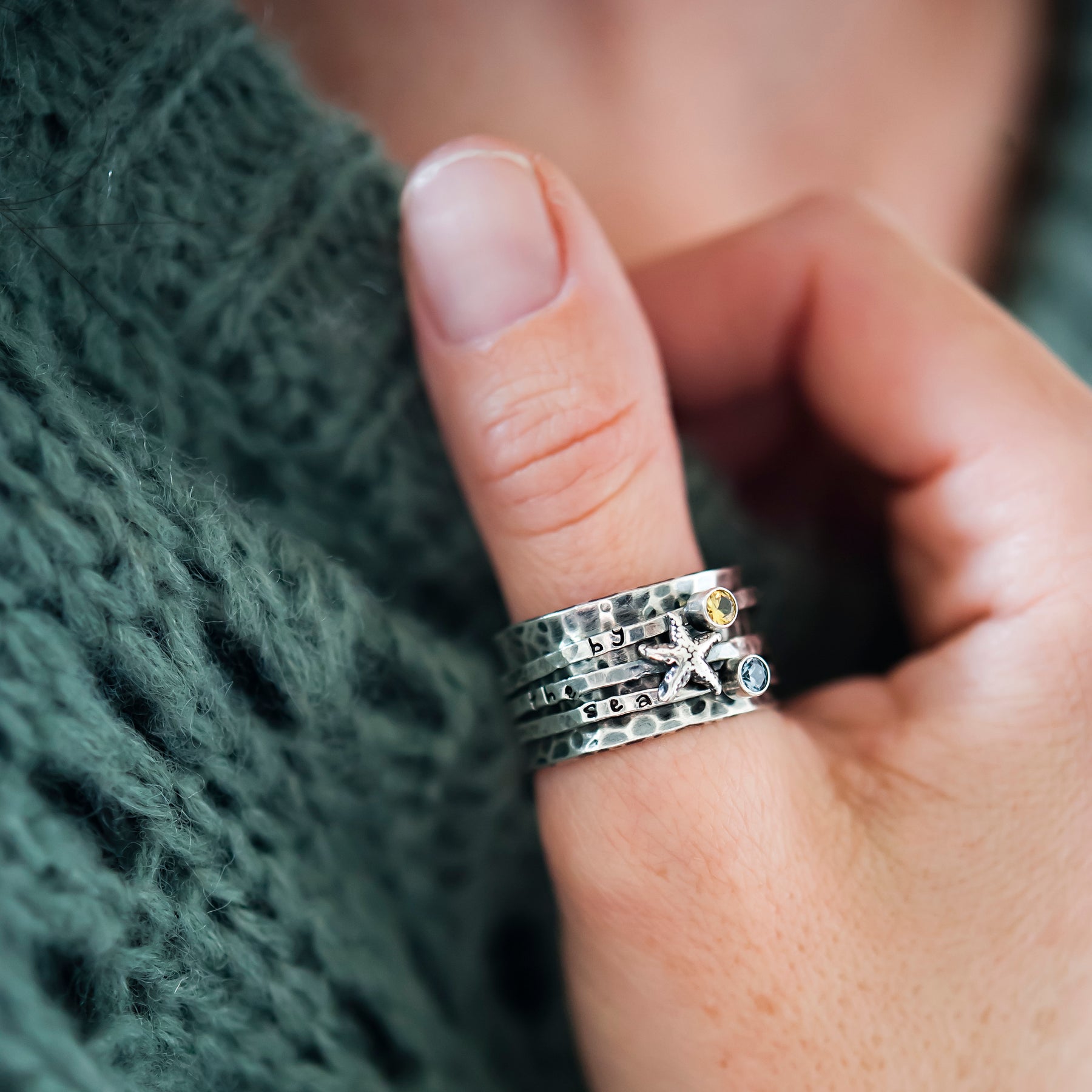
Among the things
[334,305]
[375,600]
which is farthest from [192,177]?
[375,600]

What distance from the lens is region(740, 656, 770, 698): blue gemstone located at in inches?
22.0

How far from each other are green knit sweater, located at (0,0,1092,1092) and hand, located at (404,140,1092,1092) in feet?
0.31

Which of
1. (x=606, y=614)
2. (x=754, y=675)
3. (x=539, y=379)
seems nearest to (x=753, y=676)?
(x=754, y=675)

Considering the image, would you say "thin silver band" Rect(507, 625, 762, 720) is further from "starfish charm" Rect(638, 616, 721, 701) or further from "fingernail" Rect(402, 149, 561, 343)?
"fingernail" Rect(402, 149, 561, 343)

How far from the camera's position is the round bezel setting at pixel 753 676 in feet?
1.83

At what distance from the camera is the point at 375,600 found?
61 centimetres

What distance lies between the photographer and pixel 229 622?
53 cm

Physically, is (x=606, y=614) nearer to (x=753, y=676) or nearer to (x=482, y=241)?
(x=753, y=676)

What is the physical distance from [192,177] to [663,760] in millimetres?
473

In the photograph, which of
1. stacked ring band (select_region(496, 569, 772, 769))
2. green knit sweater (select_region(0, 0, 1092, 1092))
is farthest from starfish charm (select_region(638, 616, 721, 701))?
green knit sweater (select_region(0, 0, 1092, 1092))

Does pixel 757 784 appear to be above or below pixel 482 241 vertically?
below

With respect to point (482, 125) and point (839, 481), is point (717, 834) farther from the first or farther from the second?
point (482, 125)

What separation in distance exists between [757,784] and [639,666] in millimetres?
100

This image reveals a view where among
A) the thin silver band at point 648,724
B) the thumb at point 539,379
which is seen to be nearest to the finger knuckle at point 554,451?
the thumb at point 539,379
